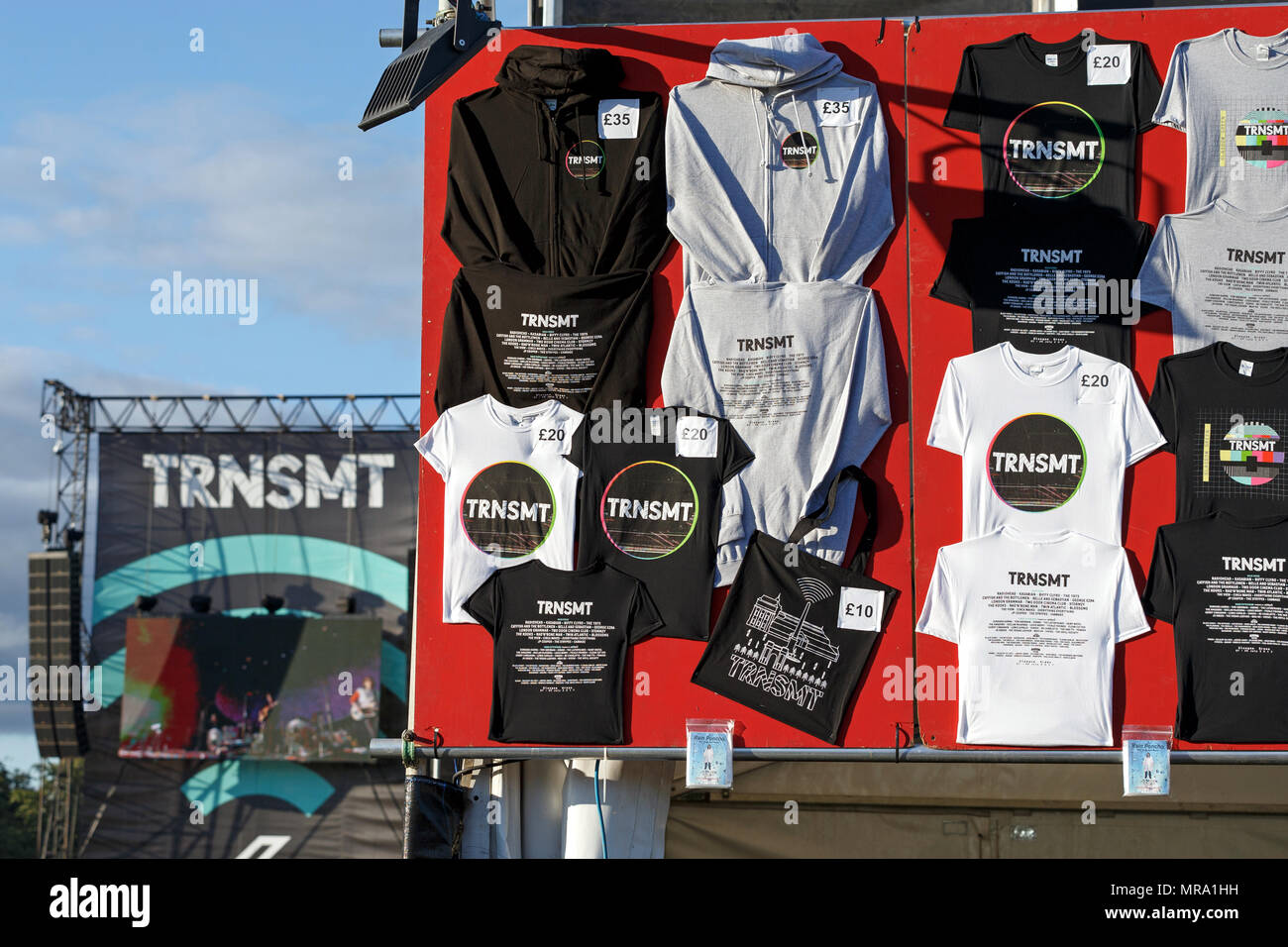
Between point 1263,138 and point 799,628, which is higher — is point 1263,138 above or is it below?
above

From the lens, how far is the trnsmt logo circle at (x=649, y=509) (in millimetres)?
5887

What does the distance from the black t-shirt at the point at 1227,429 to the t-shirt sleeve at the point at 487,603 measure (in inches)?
133

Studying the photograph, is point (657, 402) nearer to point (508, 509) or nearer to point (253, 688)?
point (508, 509)

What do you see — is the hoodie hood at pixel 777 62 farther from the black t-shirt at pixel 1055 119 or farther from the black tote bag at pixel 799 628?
the black tote bag at pixel 799 628

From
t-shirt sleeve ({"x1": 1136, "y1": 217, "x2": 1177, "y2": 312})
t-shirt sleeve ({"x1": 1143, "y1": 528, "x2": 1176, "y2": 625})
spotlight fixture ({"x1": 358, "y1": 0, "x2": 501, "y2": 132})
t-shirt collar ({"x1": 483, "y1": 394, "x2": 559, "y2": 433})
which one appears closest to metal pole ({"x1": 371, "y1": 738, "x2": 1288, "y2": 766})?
t-shirt sleeve ({"x1": 1143, "y1": 528, "x2": 1176, "y2": 625})

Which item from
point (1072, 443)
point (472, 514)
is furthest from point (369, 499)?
point (1072, 443)

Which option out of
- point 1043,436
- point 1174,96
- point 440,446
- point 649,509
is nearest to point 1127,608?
point 1043,436

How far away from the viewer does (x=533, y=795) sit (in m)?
6.04

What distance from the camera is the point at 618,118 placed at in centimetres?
617

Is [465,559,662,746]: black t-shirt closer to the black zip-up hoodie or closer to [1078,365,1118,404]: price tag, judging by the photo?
the black zip-up hoodie

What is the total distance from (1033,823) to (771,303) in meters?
3.29

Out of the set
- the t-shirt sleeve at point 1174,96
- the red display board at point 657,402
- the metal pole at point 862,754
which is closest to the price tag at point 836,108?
the red display board at point 657,402

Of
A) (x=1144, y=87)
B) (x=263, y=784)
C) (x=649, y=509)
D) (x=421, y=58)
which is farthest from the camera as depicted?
(x=263, y=784)

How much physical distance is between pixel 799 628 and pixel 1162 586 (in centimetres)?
176
